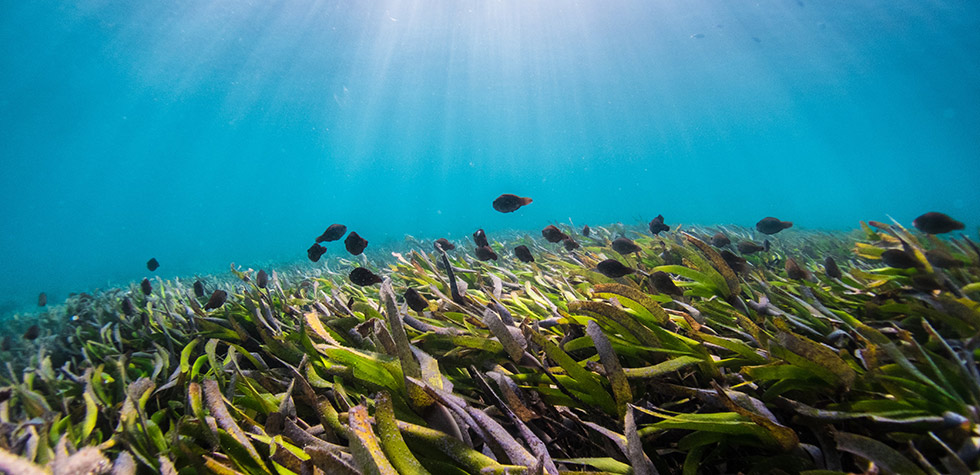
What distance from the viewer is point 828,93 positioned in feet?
222

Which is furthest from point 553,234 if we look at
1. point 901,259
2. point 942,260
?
A: point 942,260

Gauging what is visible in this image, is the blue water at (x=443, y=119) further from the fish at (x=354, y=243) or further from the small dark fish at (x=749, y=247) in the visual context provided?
the small dark fish at (x=749, y=247)

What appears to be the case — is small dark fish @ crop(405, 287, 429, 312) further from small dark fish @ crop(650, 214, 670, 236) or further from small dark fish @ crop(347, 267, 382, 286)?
small dark fish @ crop(650, 214, 670, 236)

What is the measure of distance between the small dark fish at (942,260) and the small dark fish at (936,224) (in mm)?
601

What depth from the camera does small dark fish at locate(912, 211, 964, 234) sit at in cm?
212

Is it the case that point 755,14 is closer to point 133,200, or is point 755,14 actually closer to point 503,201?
point 503,201

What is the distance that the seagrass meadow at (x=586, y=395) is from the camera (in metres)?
0.93

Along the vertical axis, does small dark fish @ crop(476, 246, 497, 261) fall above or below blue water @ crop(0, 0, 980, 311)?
below

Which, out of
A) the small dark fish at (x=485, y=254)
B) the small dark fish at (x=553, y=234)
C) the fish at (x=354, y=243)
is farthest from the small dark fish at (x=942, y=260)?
the fish at (x=354, y=243)

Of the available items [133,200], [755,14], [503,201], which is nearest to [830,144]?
[755,14]

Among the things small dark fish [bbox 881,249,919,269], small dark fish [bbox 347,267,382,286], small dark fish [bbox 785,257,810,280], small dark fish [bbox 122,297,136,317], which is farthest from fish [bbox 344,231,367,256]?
small dark fish [bbox 881,249,919,269]

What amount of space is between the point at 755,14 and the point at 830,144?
92948 millimetres

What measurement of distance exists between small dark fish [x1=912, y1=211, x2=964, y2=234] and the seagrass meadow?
0.53 feet

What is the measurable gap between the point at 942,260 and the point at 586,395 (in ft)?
6.44
